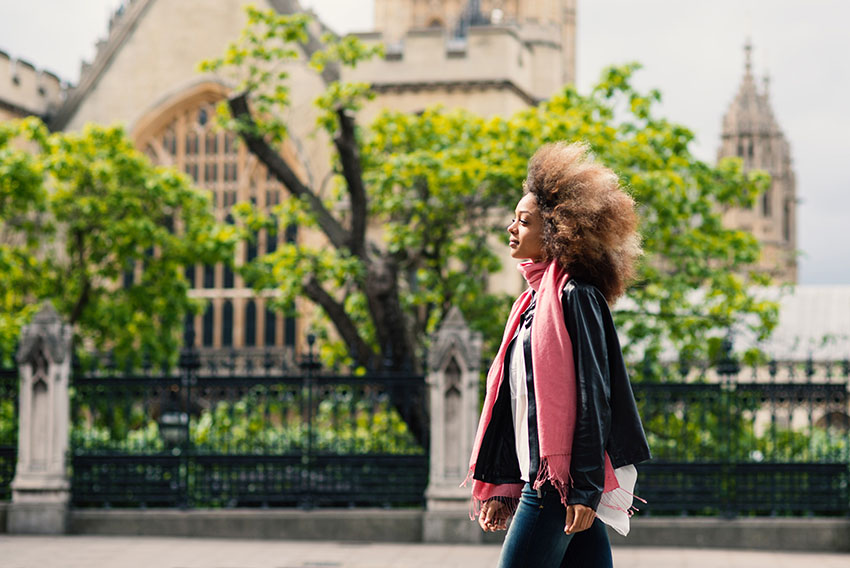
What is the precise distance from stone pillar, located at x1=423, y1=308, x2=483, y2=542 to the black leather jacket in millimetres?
6474

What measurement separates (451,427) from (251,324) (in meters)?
18.3

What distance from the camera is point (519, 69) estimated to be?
2555 centimetres

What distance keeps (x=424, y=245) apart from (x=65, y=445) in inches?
231

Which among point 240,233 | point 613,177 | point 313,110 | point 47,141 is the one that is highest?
point 313,110

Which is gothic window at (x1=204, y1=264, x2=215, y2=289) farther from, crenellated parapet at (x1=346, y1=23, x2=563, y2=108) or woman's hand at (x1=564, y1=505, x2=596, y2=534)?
woman's hand at (x1=564, y1=505, x2=596, y2=534)

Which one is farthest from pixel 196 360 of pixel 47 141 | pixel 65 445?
pixel 47 141

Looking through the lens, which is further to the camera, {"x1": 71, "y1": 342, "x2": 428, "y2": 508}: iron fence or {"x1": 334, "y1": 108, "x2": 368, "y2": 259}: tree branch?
{"x1": 334, "y1": 108, "x2": 368, "y2": 259}: tree branch

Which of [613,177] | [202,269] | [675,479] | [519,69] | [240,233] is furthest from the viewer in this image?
[202,269]

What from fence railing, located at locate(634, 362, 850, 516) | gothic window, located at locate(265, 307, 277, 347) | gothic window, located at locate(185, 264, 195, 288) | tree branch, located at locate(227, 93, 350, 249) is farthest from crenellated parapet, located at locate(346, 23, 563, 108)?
fence railing, located at locate(634, 362, 850, 516)

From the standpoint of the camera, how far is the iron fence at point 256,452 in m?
10.8

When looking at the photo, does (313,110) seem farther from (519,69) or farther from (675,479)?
(675,479)

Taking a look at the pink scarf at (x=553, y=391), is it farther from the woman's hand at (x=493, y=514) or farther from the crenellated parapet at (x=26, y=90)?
the crenellated parapet at (x=26, y=90)

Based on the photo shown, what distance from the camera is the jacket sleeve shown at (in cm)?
356

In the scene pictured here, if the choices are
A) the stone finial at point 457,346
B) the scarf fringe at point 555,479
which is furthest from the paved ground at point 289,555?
the scarf fringe at point 555,479
